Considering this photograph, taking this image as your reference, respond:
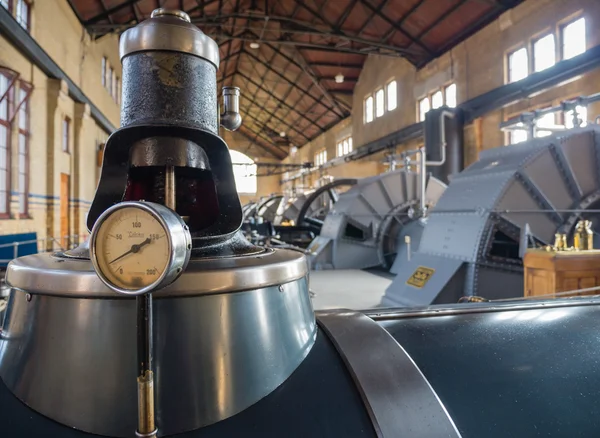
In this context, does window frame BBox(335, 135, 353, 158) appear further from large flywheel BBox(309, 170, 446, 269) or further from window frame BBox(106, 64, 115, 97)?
large flywheel BBox(309, 170, 446, 269)

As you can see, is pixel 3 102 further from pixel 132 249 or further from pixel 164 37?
pixel 132 249

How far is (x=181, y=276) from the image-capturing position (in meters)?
0.89

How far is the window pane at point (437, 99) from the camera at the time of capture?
11.8m

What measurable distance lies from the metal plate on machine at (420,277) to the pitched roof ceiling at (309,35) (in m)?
7.13

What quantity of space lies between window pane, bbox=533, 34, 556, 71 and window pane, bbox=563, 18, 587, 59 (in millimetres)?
237

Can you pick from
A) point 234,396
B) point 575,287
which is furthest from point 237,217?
point 575,287

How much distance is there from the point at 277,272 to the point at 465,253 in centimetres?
362

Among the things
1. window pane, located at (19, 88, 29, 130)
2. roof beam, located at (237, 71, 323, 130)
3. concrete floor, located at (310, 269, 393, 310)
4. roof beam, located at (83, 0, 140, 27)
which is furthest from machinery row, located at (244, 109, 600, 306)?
roof beam, located at (237, 71, 323, 130)

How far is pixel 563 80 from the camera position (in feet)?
23.6

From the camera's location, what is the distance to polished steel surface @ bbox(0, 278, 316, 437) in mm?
875

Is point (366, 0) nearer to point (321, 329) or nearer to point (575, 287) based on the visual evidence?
point (575, 287)

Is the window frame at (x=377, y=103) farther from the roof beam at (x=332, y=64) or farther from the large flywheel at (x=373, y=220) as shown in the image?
the large flywheel at (x=373, y=220)

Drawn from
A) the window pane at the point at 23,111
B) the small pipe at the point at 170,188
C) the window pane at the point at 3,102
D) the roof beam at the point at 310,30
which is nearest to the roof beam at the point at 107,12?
the roof beam at the point at 310,30

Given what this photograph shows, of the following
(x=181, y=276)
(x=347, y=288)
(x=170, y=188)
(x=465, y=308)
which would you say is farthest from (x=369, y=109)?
(x=181, y=276)
